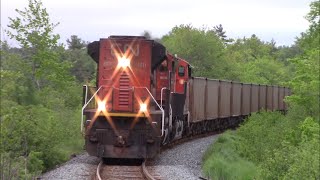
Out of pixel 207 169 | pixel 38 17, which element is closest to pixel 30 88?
pixel 38 17

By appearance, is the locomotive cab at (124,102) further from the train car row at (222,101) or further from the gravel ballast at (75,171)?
the train car row at (222,101)

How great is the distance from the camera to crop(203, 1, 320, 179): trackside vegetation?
400 inches

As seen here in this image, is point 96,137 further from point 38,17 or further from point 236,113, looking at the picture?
point 236,113

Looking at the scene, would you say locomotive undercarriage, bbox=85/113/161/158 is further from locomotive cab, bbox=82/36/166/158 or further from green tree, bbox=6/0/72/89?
green tree, bbox=6/0/72/89

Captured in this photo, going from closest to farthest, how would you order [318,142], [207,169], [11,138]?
[318,142]
[207,169]
[11,138]

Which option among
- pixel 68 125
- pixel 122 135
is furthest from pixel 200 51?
pixel 122 135

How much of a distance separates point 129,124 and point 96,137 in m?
0.93

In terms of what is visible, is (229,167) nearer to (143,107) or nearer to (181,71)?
(143,107)

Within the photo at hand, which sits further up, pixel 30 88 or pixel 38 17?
pixel 38 17

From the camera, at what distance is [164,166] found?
14.4 m

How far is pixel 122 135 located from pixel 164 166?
138cm

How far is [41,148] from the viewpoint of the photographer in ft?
53.8

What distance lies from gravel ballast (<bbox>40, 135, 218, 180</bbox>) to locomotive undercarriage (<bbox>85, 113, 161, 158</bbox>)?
0.51 meters

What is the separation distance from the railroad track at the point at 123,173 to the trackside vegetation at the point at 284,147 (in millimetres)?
1529
